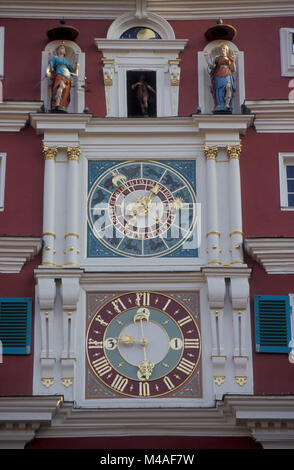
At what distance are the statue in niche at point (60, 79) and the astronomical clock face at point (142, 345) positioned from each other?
2626 mm

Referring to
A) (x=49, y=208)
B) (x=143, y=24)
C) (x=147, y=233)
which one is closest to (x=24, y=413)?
(x=49, y=208)

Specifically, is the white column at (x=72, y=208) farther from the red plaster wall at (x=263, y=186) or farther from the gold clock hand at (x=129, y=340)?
the red plaster wall at (x=263, y=186)

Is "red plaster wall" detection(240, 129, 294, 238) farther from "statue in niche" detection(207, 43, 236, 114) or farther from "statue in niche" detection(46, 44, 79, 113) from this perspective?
"statue in niche" detection(46, 44, 79, 113)

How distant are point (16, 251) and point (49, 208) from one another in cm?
68

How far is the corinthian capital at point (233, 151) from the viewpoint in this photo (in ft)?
57.4

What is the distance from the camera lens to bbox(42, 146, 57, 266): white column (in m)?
16.9

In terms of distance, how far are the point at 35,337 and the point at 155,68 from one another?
13.0 feet

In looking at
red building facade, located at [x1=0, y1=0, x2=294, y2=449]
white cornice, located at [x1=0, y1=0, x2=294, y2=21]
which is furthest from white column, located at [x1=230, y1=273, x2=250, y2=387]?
white cornice, located at [x1=0, y1=0, x2=294, y2=21]

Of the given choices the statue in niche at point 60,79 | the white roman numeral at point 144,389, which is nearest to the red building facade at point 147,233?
the white roman numeral at point 144,389

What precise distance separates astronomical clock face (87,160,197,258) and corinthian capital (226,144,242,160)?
0.48 metres

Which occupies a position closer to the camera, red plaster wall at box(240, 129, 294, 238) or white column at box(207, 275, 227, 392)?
white column at box(207, 275, 227, 392)

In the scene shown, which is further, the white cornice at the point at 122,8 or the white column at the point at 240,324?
the white cornice at the point at 122,8

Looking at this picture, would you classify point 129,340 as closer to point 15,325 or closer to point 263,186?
point 15,325

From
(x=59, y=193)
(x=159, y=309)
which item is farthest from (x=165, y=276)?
(x=59, y=193)
